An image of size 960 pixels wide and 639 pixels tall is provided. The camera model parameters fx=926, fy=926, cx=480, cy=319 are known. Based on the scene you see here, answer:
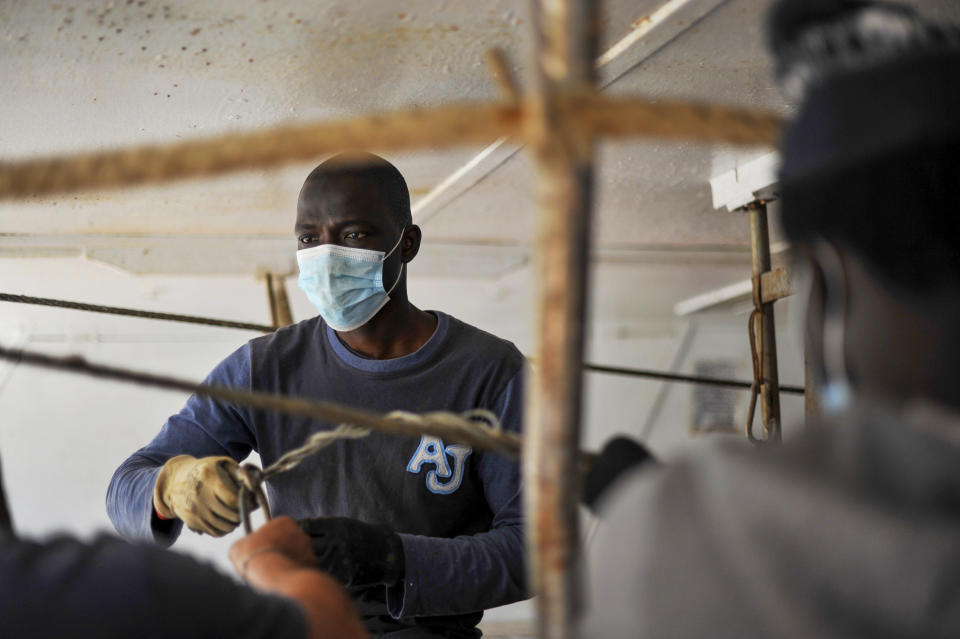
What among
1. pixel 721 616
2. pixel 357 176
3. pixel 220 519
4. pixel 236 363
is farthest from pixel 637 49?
pixel 721 616

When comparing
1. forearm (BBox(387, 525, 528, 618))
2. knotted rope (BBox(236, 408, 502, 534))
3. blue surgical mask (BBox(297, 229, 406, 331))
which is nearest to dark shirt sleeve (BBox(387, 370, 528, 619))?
forearm (BBox(387, 525, 528, 618))

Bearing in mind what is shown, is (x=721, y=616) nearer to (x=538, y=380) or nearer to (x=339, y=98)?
(x=538, y=380)

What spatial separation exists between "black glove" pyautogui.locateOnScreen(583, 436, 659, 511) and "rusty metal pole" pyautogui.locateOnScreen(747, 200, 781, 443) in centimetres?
86

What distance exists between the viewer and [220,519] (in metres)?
1.31

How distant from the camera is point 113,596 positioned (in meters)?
0.68

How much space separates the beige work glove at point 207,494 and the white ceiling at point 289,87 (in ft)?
1.82

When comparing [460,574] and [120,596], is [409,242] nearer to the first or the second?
[460,574]

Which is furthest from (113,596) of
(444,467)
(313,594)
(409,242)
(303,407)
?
(409,242)

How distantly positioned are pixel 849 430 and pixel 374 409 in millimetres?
1086

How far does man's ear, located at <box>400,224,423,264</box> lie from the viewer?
1729 millimetres

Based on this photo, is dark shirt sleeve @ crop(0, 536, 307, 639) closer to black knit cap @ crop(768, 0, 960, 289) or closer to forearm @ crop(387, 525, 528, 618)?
black knit cap @ crop(768, 0, 960, 289)

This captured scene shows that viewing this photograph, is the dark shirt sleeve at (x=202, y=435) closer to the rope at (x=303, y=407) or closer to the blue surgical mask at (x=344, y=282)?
the blue surgical mask at (x=344, y=282)

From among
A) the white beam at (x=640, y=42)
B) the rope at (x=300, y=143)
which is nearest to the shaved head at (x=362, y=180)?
the white beam at (x=640, y=42)

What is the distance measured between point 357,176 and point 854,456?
1220mm
